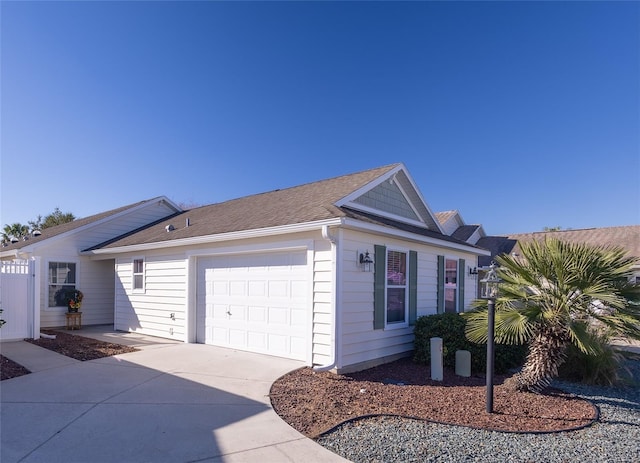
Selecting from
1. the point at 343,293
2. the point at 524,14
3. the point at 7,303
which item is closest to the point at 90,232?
the point at 7,303

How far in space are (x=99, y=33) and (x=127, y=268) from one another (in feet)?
22.6

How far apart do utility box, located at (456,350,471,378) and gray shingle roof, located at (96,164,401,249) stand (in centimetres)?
366

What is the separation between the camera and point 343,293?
21.9 feet

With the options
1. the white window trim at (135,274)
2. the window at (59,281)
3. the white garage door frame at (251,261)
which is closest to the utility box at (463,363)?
Result: the white garage door frame at (251,261)

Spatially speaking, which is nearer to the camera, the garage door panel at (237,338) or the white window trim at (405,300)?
the white window trim at (405,300)

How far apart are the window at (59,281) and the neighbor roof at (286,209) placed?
5.71 feet

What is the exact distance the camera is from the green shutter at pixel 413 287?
8570 mm

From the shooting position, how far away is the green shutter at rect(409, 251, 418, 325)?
8.57 meters

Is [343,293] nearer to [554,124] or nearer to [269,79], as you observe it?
[269,79]

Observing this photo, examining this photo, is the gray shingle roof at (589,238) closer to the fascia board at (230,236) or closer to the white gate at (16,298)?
the fascia board at (230,236)

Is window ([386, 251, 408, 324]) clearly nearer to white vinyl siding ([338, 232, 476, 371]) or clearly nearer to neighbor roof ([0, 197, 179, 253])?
white vinyl siding ([338, 232, 476, 371])

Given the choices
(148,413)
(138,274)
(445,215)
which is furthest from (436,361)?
(445,215)

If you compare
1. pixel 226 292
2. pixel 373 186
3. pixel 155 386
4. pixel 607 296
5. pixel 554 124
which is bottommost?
pixel 155 386

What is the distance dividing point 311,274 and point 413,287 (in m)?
2.96
